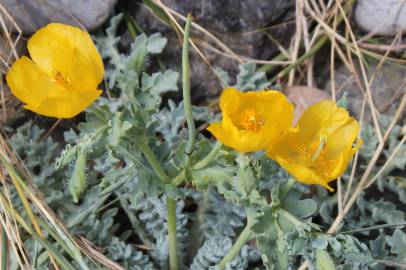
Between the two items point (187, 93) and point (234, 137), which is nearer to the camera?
point (234, 137)

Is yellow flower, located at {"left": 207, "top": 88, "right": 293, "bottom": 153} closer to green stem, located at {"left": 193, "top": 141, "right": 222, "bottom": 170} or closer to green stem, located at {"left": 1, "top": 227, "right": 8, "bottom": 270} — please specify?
green stem, located at {"left": 193, "top": 141, "right": 222, "bottom": 170}

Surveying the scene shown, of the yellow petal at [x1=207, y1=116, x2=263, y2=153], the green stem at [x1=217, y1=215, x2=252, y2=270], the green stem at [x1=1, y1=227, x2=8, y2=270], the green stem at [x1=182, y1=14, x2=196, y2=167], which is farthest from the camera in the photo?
the green stem at [x1=1, y1=227, x2=8, y2=270]

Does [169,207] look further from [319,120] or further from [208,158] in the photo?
[319,120]

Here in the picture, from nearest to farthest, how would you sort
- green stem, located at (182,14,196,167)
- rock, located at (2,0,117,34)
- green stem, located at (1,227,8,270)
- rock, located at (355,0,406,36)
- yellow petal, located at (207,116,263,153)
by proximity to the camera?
1. yellow petal, located at (207,116,263,153)
2. green stem, located at (182,14,196,167)
3. green stem, located at (1,227,8,270)
4. rock, located at (2,0,117,34)
5. rock, located at (355,0,406,36)

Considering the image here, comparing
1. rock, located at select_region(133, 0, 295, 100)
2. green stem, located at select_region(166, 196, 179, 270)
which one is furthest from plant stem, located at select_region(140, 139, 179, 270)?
rock, located at select_region(133, 0, 295, 100)

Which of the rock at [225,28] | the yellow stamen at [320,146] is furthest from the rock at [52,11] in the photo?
the yellow stamen at [320,146]

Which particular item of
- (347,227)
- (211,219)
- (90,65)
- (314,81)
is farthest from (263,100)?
(314,81)

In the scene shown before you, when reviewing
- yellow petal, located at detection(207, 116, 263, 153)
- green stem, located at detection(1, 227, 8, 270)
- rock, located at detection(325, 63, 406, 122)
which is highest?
A: yellow petal, located at detection(207, 116, 263, 153)

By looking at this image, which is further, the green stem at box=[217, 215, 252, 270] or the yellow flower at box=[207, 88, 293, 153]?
the green stem at box=[217, 215, 252, 270]

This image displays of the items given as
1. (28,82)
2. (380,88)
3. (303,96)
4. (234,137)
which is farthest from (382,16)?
(28,82)
